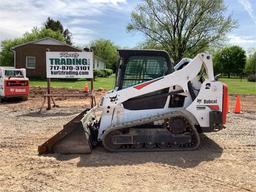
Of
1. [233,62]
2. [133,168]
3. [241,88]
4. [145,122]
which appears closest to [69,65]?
[145,122]

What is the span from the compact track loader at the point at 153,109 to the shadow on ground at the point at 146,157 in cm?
18

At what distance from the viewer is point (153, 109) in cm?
808

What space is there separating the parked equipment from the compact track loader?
36.9 ft

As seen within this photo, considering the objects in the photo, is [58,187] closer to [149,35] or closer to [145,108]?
[145,108]

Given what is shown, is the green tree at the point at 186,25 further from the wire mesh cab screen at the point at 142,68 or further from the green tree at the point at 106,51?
the green tree at the point at 106,51

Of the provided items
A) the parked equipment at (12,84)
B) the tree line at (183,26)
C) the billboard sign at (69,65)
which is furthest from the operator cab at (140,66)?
the tree line at (183,26)

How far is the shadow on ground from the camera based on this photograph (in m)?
6.96

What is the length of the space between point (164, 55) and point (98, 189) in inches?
148

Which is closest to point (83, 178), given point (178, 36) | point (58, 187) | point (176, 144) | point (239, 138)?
point (58, 187)

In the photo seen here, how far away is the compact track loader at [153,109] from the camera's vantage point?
7730 mm

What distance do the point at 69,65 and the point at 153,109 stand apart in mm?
7928

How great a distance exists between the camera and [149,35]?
137 ft

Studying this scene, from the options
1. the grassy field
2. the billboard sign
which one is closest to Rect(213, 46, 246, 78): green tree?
the grassy field

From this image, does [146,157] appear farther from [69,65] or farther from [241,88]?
[241,88]
